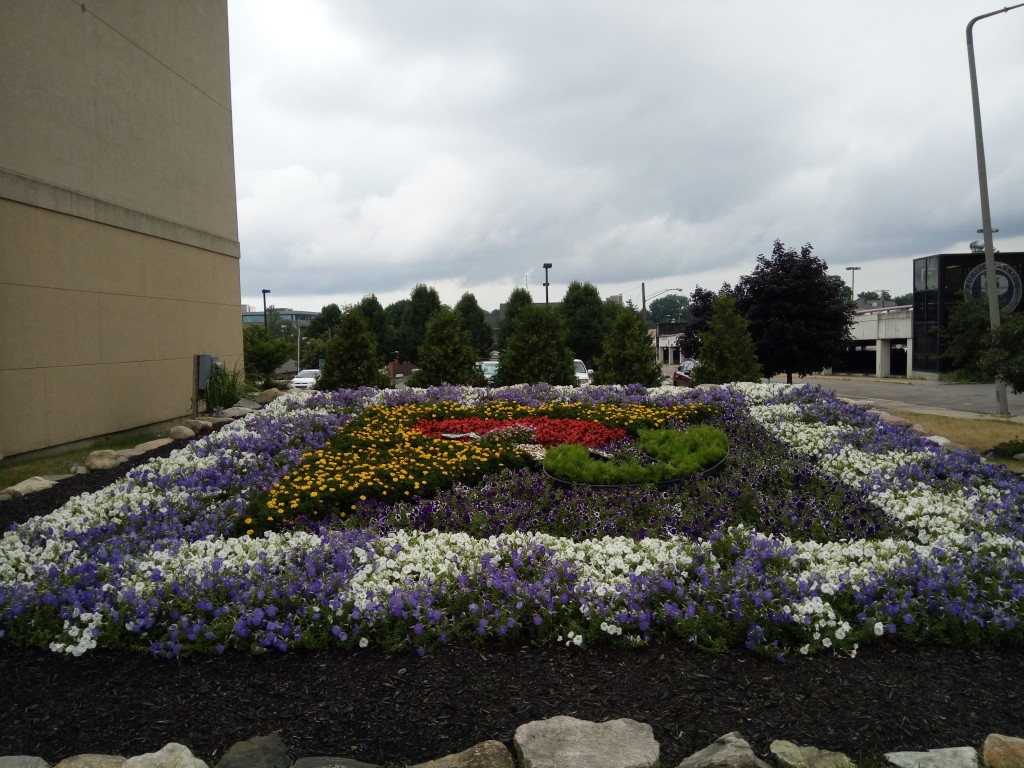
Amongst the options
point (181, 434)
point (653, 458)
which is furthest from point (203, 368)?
point (653, 458)

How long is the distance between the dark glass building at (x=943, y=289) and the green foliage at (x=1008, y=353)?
85.4 feet

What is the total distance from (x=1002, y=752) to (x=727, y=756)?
1.07 metres

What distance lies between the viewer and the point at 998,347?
10.1m

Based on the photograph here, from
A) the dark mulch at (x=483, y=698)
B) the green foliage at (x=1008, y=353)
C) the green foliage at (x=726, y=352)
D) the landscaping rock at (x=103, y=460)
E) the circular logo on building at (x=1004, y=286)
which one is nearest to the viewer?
the dark mulch at (x=483, y=698)

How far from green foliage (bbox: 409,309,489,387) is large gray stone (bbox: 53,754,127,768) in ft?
35.6

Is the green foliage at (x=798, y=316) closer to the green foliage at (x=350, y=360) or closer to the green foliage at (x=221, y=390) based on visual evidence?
the green foliage at (x=350, y=360)

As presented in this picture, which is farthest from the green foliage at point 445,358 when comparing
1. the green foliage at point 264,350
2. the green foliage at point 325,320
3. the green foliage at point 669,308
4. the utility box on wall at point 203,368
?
the green foliage at point 669,308

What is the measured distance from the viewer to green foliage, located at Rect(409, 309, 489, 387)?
44.8 ft

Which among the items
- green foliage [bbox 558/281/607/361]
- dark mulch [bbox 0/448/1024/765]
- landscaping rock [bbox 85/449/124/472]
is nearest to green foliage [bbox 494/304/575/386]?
landscaping rock [bbox 85/449/124/472]

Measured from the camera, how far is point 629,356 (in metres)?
13.5

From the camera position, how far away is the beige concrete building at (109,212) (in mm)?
9070

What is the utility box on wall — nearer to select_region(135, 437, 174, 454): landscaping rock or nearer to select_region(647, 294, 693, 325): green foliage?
select_region(135, 437, 174, 454): landscaping rock

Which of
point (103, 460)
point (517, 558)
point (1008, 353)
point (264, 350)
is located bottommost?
point (517, 558)

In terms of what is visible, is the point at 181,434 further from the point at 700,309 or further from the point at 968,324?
the point at 968,324
